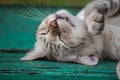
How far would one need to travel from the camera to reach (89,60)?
283 centimetres

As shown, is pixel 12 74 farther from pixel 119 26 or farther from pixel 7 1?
pixel 7 1

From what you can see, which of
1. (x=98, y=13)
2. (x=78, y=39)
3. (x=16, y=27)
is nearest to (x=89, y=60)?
(x=78, y=39)

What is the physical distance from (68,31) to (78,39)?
84 millimetres

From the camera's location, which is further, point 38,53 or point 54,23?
point 38,53

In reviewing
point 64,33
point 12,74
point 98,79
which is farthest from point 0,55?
point 98,79

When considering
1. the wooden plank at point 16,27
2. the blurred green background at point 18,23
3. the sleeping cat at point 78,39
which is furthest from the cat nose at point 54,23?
the wooden plank at point 16,27

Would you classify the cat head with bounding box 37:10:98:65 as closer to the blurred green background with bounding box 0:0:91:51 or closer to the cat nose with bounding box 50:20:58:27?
the cat nose with bounding box 50:20:58:27

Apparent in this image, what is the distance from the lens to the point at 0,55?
11.1ft

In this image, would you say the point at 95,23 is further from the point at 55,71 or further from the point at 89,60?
the point at 55,71

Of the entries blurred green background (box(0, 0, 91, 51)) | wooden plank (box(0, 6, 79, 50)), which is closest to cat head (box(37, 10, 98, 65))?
blurred green background (box(0, 0, 91, 51))

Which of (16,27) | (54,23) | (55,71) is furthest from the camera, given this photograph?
(16,27)

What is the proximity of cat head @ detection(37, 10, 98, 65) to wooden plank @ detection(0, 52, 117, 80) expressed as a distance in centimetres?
15

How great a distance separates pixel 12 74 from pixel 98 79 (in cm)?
49

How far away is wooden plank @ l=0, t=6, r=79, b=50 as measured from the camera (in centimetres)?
453
